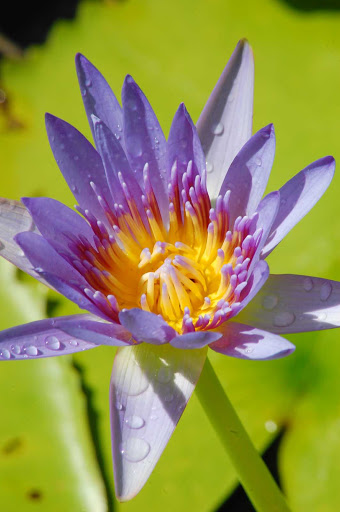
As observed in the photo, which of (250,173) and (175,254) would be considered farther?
(175,254)

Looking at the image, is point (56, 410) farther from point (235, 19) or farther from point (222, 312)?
point (235, 19)

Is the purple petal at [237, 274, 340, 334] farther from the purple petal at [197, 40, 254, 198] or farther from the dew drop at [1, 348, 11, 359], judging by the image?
the dew drop at [1, 348, 11, 359]

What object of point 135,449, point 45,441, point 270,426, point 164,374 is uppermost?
point 164,374

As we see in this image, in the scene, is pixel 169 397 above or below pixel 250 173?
below

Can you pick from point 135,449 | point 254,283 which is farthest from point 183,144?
point 135,449

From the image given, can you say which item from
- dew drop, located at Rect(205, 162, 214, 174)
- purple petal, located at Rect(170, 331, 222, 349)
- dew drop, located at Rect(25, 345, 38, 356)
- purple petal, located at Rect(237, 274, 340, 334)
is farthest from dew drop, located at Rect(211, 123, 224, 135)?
dew drop, located at Rect(25, 345, 38, 356)

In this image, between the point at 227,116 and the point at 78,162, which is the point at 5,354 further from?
the point at 227,116
